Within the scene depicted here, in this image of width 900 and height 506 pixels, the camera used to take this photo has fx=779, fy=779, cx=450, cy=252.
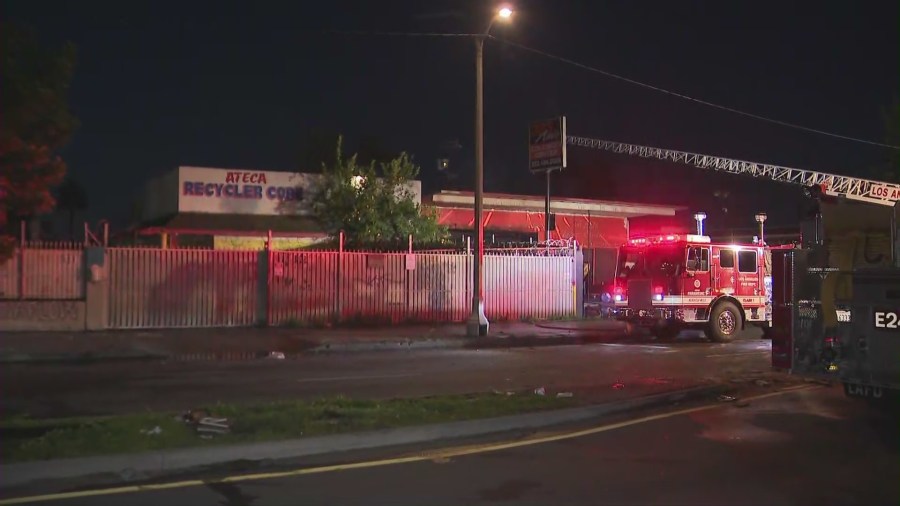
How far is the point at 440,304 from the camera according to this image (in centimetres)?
2348

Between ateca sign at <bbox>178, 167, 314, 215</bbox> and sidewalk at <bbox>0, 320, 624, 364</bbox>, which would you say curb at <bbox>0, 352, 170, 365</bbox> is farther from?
ateca sign at <bbox>178, 167, 314, 215</bbox>

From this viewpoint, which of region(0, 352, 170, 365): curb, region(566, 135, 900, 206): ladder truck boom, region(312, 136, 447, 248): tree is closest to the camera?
region(0, 352, 170, 365): curb

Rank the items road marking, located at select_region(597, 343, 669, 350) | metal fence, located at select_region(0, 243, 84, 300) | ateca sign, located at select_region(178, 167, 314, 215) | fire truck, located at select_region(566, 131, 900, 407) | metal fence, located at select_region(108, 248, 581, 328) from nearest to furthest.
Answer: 1. fire truck, located at select_region(566, 131, 900, 407)
2. metal fence, located at select_region(0, 243, 84, 300)
3. road marking, located at select_region(597, 343, 669, 350)
4. metal fence, located at select_region(108, 248, 581, 328)
5. ateca sign, located at select_region(178, 167, 314, 215)

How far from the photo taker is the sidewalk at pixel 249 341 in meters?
16.1

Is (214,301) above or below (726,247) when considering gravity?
below

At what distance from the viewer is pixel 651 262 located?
19.8 metres

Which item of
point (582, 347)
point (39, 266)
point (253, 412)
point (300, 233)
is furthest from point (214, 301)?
point (253, 412)

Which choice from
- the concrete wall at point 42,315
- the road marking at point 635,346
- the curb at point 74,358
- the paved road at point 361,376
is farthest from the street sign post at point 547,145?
the concrete wall at point 42,315

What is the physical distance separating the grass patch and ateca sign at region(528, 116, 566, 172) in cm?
1543

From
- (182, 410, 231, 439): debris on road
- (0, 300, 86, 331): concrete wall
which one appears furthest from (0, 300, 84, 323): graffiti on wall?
(182, 410, 231, 439): debris on road

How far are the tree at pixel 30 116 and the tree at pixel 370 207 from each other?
1672 cm

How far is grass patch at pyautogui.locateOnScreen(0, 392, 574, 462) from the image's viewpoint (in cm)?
730

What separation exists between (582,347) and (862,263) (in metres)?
9.98

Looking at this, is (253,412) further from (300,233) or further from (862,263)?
(300,233)
